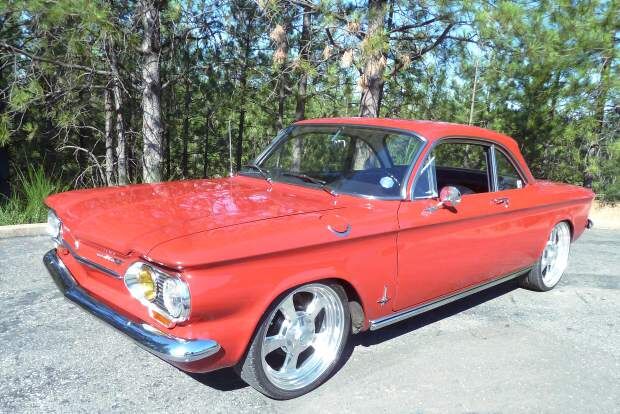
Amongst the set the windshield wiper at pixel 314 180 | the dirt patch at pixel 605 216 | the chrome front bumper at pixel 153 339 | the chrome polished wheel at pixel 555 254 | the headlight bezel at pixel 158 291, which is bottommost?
the dirt patch at pixel 605 216

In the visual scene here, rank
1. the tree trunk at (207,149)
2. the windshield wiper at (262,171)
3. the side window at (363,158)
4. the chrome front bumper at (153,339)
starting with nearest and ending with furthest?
the chrome front bumper at (153,339)
the side window at (363,158)
the windshield wiper at (262,171)
the tree trunk at (207,149)

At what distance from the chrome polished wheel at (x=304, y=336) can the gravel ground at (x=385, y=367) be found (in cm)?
13

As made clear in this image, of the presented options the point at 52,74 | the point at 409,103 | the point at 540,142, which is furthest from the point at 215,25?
the point at 540,142

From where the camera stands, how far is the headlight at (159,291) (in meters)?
2.50

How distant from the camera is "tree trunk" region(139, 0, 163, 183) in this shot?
26.5 ft

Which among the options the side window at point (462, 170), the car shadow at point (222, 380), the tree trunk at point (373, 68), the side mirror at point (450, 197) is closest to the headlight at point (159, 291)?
the car shadow at point (222, 380)

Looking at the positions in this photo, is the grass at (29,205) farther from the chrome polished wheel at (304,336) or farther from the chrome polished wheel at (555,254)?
the chrome polished wheel at (555,254)

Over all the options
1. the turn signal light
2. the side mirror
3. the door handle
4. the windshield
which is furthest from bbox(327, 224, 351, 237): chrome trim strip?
the door handle

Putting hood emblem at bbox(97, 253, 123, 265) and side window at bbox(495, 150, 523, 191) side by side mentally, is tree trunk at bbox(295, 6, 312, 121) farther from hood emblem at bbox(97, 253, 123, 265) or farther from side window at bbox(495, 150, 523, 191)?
hood emblem at bbox(97, 253, 123, 265)

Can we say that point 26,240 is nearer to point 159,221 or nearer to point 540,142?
point 159,221

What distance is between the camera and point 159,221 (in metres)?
2.89

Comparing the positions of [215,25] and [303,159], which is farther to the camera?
[215,25]

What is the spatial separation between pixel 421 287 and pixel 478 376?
641mm

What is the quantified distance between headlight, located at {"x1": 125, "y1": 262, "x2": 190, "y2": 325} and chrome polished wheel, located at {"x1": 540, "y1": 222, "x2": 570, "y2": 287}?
3882 millimetres
